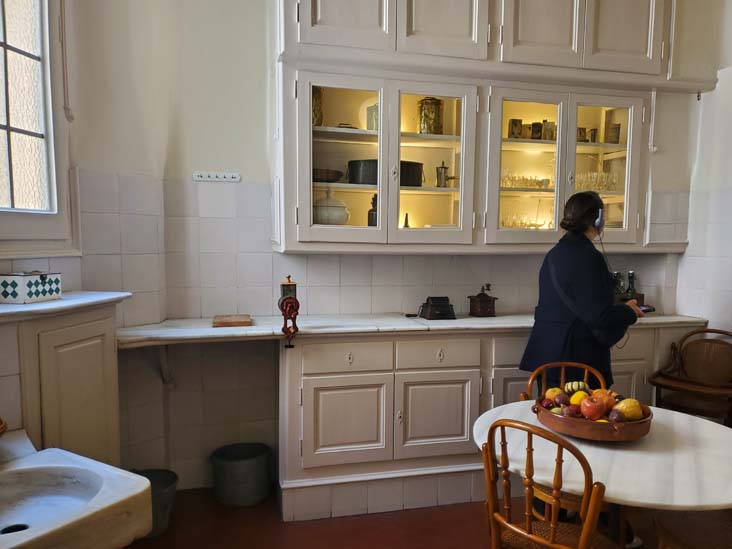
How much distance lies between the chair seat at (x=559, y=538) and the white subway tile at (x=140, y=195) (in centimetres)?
223

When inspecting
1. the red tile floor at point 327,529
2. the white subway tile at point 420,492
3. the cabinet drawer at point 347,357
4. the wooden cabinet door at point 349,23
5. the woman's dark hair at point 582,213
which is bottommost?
the red tile floor at point 327,529

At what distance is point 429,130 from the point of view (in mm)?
2818

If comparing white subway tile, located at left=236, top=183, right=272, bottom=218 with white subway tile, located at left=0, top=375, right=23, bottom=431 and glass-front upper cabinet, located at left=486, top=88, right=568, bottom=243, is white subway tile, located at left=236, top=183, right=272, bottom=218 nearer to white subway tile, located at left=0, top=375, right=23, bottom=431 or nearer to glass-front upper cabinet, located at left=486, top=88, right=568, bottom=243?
glass-front upper cabinet, located at left=486, top=88, right=568, bottom=243

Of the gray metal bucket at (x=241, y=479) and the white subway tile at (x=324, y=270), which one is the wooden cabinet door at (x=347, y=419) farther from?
the white subway tile at (x=324, y=270)

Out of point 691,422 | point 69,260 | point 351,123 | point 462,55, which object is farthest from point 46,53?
point 691,422

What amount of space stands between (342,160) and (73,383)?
5.33ft

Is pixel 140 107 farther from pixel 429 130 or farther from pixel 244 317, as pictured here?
pixel 429 130

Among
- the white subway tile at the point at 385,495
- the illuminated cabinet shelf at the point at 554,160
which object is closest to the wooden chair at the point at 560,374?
the illuminated cabinet shelf at the point at 554,160

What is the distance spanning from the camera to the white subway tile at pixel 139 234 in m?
2.60

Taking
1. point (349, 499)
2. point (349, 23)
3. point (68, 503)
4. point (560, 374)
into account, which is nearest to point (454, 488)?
point (349, 499)

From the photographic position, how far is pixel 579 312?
7.45ft

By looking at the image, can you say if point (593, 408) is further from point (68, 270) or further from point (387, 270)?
point (68, 270)

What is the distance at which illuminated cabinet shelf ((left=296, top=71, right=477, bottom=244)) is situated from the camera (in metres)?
2.64

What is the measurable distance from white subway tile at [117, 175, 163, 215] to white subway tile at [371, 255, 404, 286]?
1255 millimetres
